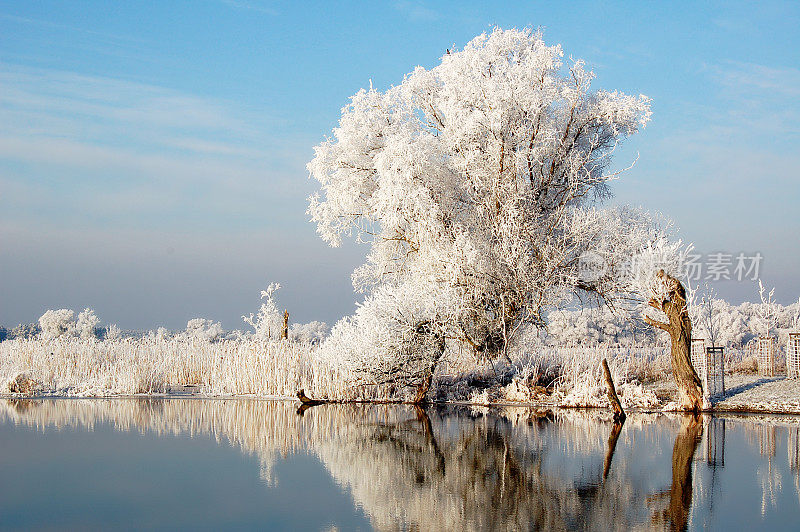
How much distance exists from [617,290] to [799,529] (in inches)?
558

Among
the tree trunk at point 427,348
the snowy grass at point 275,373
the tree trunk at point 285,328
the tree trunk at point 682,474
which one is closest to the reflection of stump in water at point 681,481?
the tree trunk at point 682,474

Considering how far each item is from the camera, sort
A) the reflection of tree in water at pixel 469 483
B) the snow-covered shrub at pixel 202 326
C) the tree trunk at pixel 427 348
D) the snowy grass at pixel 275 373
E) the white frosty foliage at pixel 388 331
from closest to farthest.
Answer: the reflection of tree in water at pixel 469 483 → the white frosty foliage at pixel 388 331 → the tree trunk at pixel 427 348 → the snowy grass at pixel 275 373 → the snow-covered shrub at pixel 202 326

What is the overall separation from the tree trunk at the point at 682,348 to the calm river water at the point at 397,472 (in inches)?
36.4

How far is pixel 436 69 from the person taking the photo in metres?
22.1

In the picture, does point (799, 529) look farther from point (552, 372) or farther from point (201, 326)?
point (201, 326)

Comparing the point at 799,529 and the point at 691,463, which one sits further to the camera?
the point at 691,463

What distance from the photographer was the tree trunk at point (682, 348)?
17.6 meters

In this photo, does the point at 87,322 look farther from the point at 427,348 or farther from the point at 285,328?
the point at 427,348

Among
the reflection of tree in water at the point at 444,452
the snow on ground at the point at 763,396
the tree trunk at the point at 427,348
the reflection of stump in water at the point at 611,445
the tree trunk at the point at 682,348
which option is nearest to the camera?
the reflection of tree in water at the point at 444,452

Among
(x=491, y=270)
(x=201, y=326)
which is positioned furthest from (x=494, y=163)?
(x=201, y=326)

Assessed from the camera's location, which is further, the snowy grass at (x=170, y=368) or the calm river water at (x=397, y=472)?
the snowy grass at (x=170, y=368)

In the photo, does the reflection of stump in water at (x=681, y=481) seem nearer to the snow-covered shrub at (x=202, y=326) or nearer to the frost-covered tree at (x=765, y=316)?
the frost-covered tree at (x=765, y=316)

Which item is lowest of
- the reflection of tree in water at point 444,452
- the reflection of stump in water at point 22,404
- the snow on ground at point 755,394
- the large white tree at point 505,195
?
the reflection of stump in water at point 22,404

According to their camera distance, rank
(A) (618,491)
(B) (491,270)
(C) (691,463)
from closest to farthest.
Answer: (A) (618,491), (C) (691,463), (B) (491,270)
